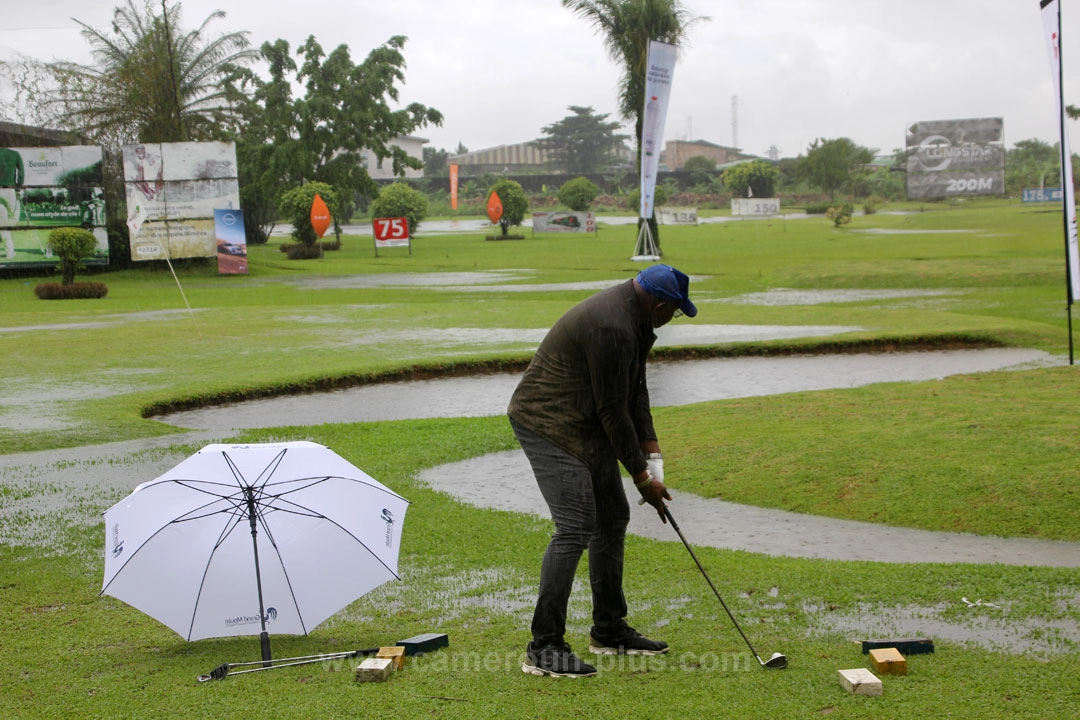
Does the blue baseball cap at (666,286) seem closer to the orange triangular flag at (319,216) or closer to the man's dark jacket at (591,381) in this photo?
the man's dark jacket at (591,381)

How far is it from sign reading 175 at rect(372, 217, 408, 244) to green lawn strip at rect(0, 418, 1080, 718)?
47.7m

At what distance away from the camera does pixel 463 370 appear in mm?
16984

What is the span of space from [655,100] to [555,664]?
34115 mm

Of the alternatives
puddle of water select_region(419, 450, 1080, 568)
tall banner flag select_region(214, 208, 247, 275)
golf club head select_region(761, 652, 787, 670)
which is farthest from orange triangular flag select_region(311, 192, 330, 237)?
golf club head select_region(761, 652, 787, 670)

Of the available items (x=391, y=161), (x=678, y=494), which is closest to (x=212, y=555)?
(x=678, y=494)

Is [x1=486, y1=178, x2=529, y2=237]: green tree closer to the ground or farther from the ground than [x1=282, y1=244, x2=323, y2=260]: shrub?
farther from the ground

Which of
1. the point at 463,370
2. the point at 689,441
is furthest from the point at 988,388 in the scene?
the point at 463,370

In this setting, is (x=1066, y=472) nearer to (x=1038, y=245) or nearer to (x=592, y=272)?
(x=592, y=272)

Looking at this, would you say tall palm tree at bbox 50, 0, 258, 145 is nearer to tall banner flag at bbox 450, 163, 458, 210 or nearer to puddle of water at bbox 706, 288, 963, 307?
puddle of water at bbox 706, 288, 963, 307

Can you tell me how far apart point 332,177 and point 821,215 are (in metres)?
44.2

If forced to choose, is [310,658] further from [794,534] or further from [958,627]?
[794,534]

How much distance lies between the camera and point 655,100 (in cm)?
3691

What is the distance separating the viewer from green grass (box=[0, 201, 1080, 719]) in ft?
14.5

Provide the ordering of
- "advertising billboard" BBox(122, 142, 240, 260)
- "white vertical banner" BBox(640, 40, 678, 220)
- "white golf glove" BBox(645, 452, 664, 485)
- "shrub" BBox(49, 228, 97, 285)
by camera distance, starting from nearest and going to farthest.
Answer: "white golf glove" BBox(645, 452, 664, 485) → "shrub" BBox(49, 228, 97, 285) → "white vertical banner" BBox(640, 40, 678, 220) → "advertising billboard" BBox(122, 142, 240, 260)
